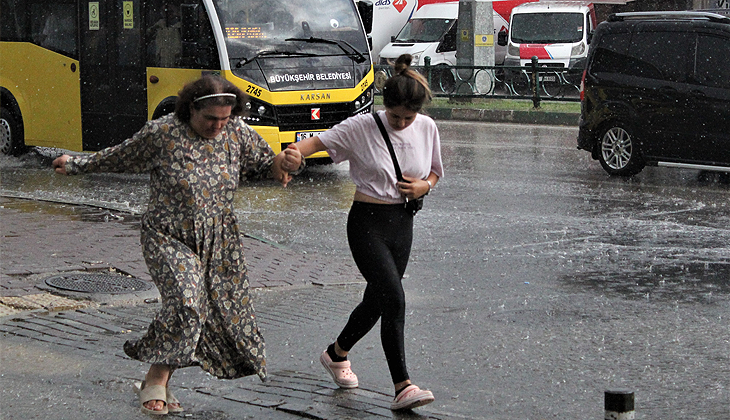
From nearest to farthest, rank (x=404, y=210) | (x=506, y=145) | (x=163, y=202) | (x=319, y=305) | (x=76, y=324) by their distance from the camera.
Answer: (x=163, y=202) → (x=404, y=210) → (x=76, y=324) → (x=319, y=305) → (x=506, y=145)

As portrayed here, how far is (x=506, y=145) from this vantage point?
60.0ft

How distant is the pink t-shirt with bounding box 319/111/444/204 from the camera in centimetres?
512

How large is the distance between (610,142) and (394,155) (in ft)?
32.7

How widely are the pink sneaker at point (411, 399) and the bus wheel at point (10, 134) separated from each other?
1239 centimetres

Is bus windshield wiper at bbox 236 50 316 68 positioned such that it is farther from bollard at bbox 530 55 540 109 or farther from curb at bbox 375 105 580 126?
bollard at bbox 530 55 540 109

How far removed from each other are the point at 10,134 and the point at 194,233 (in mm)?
12192

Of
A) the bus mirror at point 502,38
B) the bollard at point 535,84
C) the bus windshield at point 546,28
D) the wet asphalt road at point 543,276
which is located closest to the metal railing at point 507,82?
the bollard at point 535,84

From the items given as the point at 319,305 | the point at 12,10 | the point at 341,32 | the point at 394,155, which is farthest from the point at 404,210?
the point at 12,10

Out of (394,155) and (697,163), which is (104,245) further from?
(697,163)

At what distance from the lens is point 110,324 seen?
21.8ft

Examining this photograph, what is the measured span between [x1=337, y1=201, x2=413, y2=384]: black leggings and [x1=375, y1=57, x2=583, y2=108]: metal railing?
1805 centimetres

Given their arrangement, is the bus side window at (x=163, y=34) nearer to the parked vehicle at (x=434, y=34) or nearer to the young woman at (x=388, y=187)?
the young woman at (x=388, y=187)

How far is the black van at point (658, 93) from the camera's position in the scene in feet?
43.7

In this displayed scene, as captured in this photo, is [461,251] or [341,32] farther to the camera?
[341,32]
